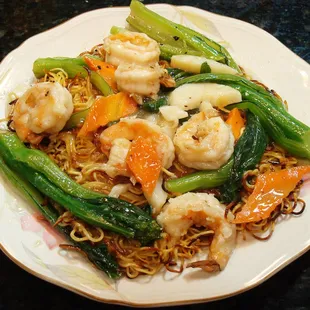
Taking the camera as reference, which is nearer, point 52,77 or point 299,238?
point 299,238

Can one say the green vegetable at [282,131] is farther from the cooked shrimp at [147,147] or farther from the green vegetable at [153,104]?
the cooked shrimp at [147,147]

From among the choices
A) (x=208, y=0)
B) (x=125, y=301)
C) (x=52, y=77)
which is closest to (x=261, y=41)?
(x=208, y=0)

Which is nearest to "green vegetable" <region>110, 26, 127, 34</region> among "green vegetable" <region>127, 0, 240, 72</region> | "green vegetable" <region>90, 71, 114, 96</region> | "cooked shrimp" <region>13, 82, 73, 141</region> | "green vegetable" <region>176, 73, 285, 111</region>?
"green vegetable" <region>127, 0, 240, 72</region>

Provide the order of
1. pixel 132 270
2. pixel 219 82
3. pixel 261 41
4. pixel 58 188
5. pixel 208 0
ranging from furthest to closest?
pixel 208 0 < pixel 261 41 < pixel 219 82 < pixel 58 188 < pixel 132 270

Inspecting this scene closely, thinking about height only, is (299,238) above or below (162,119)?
below

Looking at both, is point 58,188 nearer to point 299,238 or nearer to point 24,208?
point 24,208

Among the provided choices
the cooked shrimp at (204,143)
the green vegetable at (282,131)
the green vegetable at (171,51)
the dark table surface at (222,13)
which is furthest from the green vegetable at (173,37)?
the dark table surface at (222,13)
